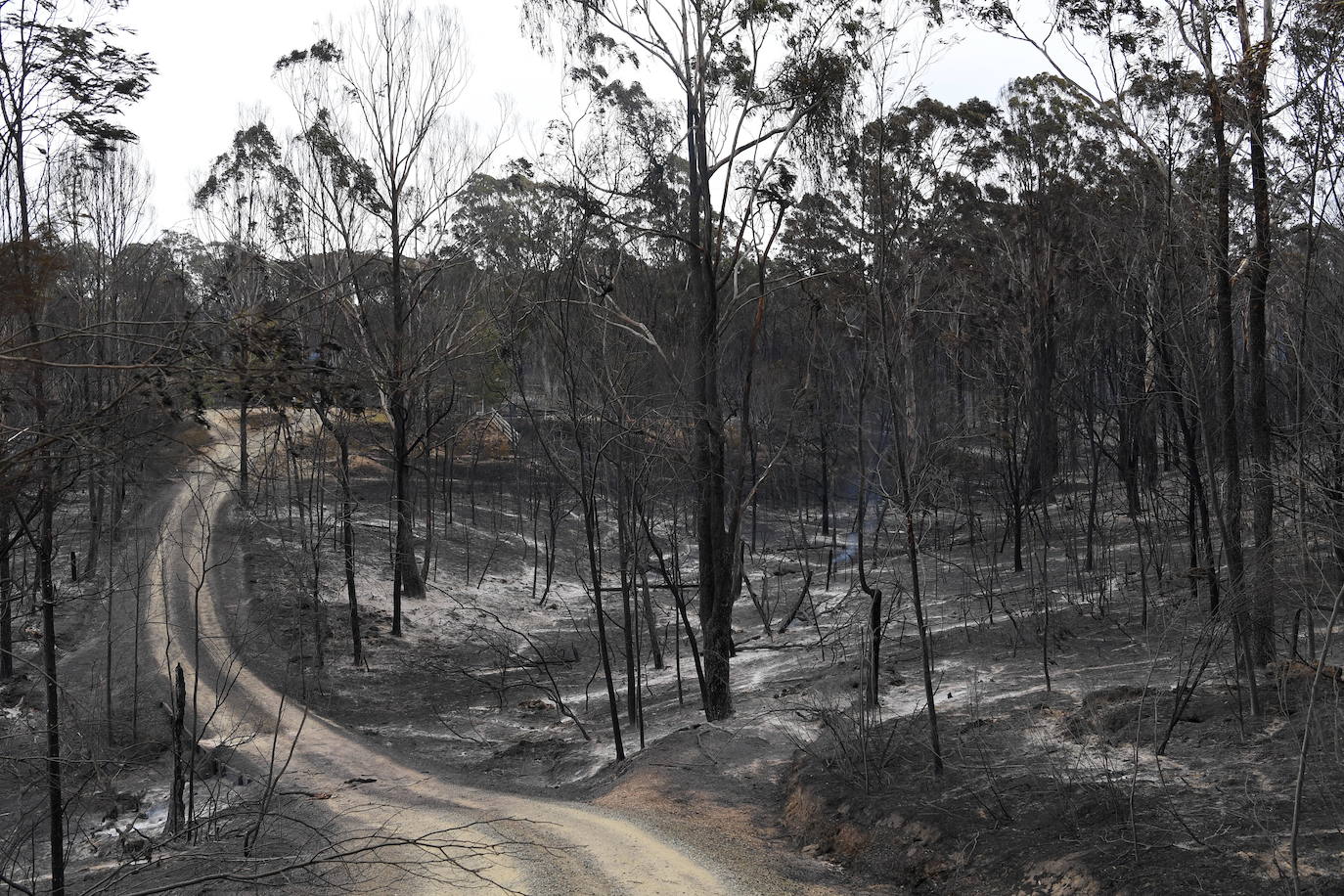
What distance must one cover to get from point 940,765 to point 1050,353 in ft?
69.4

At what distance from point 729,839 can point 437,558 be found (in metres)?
24.7

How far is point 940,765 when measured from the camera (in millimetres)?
11539

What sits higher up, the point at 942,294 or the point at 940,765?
the point at 942,294

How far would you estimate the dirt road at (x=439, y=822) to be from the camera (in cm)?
936

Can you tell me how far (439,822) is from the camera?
1170cm

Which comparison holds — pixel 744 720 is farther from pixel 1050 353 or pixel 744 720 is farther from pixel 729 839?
pixel 1050 353

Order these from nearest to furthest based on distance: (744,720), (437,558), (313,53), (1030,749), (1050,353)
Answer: (1030,749), (744,720), (313,53), (1050,353), (437,558)

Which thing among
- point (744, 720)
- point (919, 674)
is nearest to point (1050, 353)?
point (919, 674)

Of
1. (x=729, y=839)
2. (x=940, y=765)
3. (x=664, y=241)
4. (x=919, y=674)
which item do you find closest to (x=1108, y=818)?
(x=940, y=765)

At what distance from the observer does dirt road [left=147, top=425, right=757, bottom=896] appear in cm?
936

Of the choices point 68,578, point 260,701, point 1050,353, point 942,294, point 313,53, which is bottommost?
point 260,701

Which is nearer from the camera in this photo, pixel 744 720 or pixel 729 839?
pixel 729 839

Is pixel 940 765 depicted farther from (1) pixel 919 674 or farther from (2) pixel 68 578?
(2) pixel 68 578

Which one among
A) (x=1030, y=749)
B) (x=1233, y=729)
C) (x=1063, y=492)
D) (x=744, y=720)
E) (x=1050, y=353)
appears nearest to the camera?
(x=1233, y=729)
